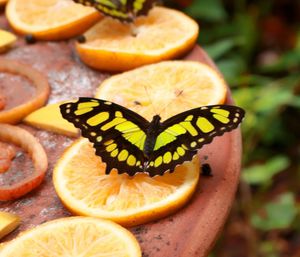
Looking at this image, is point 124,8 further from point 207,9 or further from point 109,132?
point 207,9

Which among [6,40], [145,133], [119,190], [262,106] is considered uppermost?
[145,133]

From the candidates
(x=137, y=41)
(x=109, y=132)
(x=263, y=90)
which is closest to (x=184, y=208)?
(x=109, y=132)

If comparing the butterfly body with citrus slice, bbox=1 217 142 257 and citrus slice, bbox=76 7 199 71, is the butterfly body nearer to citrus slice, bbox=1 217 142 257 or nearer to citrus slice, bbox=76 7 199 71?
citrus slice, bbox=1 217 142 257

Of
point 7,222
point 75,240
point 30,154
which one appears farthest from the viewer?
point 30,154

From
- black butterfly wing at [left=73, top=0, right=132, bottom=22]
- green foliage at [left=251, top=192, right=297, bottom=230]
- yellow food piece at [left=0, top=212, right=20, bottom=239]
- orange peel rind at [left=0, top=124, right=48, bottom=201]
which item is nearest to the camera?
yellow food piece at [left=0, top=212, right=20, bottom=239]

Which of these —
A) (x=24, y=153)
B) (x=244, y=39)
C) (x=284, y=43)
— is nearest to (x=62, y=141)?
(x=24, y=153)

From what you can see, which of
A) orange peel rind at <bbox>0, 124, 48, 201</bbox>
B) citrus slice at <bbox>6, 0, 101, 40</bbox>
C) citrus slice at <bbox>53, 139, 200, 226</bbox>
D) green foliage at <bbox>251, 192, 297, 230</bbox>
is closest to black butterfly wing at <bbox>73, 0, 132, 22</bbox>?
citrus slice at <bbox>6, 0, 101, 40</bbox>

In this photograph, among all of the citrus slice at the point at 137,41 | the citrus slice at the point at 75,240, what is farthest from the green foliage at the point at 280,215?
the citrus slice at the point at 75,240
